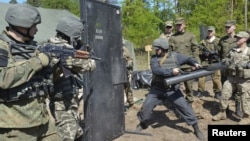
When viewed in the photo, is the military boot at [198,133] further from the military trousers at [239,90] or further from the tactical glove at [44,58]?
the tactical glove at [44,58]

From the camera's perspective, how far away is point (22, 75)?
299 cm

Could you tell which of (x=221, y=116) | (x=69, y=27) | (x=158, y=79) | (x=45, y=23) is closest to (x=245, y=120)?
(x=221, y=116)

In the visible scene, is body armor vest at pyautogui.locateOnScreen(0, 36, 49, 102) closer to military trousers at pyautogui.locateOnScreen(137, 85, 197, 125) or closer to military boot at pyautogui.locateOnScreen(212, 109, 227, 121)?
military trousers at pyautogui.locateOnScreen(137, 85, 197, 125)

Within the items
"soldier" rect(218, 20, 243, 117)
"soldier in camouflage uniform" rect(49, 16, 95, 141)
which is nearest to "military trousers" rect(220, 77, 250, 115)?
"soldier" rect(218, 20, 243, 117)

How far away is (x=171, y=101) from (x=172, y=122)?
4.01 ft

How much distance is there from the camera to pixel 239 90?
704 centimetres

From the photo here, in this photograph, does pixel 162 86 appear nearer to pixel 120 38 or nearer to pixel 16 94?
pixel 120 38

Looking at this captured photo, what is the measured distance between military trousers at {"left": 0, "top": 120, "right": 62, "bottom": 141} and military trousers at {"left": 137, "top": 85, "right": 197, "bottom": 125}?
10.9ft

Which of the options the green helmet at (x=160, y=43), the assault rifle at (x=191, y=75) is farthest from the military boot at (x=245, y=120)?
the green helmet at (x=160, y=43)

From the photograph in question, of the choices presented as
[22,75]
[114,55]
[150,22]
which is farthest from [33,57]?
[150,22]

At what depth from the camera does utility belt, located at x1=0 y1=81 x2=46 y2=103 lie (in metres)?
3.04

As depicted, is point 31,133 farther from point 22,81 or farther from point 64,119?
point 64,119

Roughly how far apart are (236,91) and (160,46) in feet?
6.62

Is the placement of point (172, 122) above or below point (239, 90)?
below
